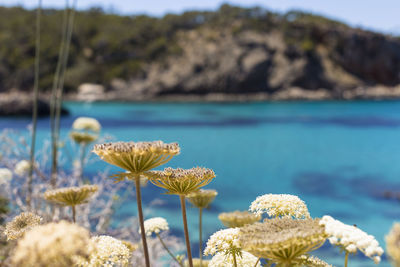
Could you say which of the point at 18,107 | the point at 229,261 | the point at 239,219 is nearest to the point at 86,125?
the point at 239,219

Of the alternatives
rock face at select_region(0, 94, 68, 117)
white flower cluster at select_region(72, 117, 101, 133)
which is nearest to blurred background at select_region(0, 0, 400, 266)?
rock face at select_region(0, 94, 68, 117)

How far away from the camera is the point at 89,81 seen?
62562 millimetres

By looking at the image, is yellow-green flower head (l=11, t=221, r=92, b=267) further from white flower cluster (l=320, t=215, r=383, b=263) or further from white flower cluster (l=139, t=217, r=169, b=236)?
white flower cluster (l=139, t=217, r=169, b=236)

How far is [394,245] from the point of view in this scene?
79 cm

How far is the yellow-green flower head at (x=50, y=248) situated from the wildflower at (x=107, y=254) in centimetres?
28

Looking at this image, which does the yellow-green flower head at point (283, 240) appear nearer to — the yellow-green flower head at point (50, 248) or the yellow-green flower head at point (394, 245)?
the yellow-green flower head at point (394, 245)

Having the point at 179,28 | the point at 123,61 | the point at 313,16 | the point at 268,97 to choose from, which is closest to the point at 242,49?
the point at 268,97

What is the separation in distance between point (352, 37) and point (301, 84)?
16416 mm

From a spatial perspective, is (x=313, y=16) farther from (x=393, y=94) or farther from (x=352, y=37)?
(x=393, y=94)

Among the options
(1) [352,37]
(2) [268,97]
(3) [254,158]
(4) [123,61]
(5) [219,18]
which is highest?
(5) [219,18]

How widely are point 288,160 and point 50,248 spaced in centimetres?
1877

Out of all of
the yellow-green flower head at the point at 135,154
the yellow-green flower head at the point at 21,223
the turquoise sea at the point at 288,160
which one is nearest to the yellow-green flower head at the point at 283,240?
the yellow-green flower head at the point at 135,154

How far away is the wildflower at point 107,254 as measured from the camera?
1126 mm

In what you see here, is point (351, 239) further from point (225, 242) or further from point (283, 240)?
point (225, 242)
